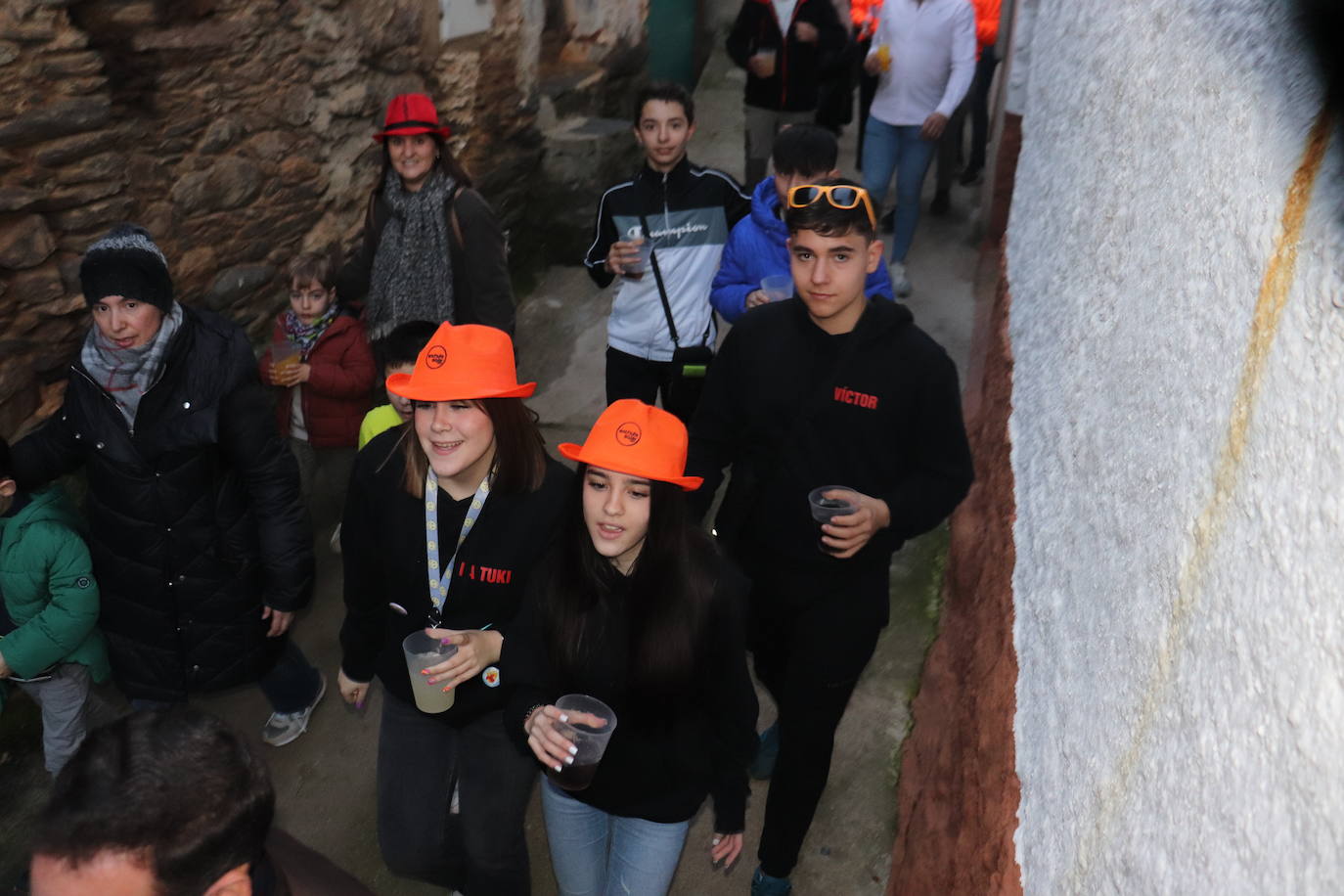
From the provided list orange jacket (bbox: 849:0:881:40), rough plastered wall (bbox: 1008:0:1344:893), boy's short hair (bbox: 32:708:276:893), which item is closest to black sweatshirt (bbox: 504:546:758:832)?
rough plastered wall (bbox: 1008:0:1344:893)

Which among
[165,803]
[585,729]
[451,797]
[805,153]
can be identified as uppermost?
[805,153]

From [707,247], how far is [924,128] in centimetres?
249

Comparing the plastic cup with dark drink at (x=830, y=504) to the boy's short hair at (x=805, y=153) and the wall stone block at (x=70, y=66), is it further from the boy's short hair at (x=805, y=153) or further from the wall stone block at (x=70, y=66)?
the wall stone block at (x=70, y=66)

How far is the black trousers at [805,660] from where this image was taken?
9.85 ft

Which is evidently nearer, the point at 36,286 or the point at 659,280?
the point at 36,286

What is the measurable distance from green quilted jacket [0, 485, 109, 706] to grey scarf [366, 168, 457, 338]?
5.19 ft

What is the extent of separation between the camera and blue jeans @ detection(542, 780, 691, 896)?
280cm

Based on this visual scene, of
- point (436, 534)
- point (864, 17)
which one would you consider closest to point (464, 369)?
point (436, 534)

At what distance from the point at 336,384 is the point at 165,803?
3.01m

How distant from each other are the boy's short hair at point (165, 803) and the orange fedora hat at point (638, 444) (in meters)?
1.00

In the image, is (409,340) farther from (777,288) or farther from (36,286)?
(36,286)

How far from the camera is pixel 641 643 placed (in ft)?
8.48

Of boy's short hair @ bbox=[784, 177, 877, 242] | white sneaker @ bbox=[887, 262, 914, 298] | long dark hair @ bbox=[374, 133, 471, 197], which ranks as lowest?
white sneaker @ bbox=[887, 262, 914, 298]

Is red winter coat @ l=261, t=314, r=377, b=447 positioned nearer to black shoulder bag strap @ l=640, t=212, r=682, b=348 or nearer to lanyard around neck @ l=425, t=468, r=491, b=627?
black shoulder bag strap @ l=640, t=212, r=682, b=348
